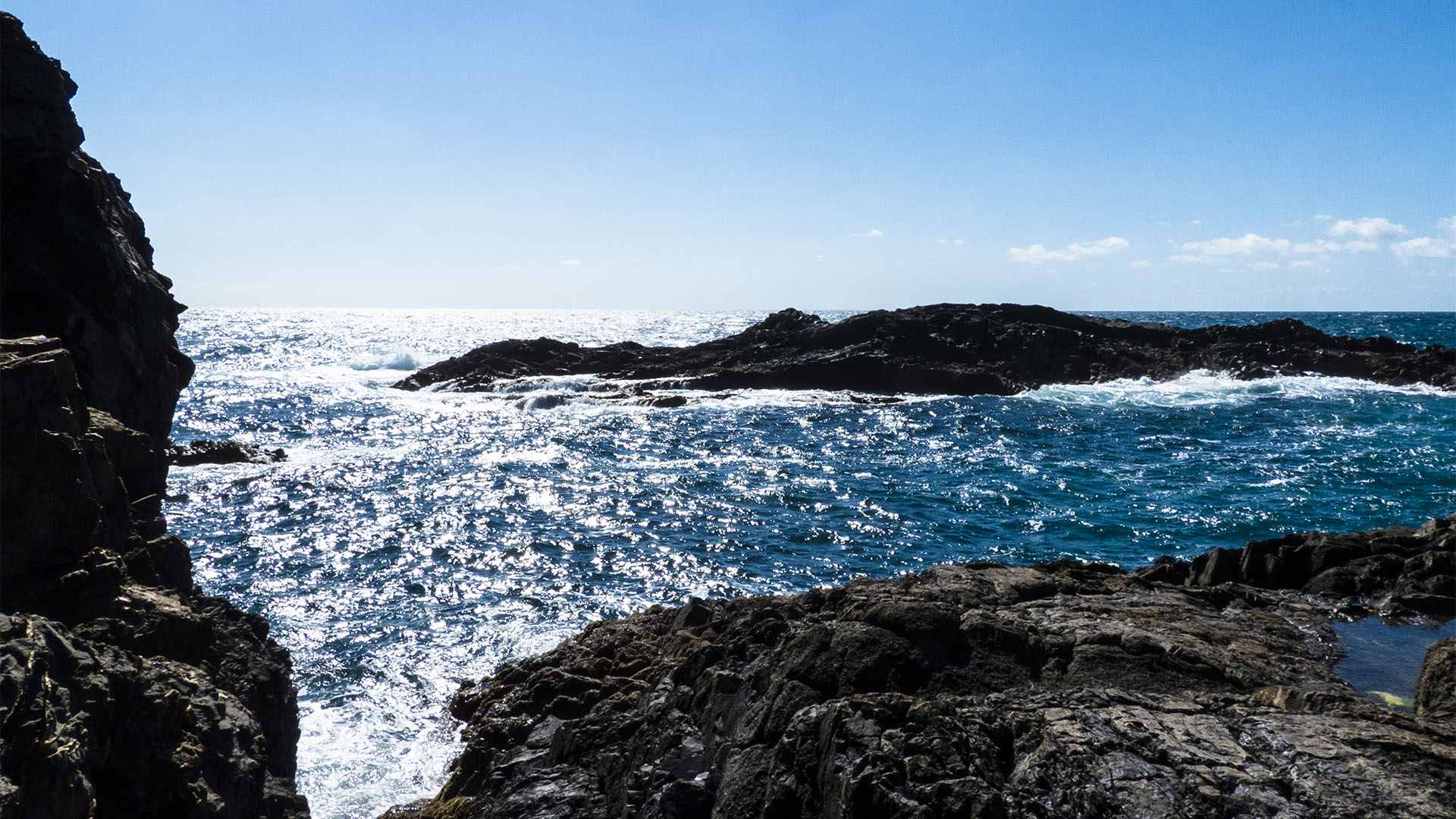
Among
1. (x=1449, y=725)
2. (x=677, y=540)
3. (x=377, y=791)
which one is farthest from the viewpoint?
(x=677, y=540)

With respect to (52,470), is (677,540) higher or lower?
lower

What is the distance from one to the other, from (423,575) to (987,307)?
5765 cm

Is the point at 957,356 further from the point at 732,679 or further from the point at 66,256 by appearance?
the point at 732,679

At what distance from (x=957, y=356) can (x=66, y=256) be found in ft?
179

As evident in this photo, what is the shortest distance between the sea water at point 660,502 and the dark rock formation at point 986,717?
3869mm

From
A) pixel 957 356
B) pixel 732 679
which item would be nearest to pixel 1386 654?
pixel 732 679

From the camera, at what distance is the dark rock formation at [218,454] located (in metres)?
35.2

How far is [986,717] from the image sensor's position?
20.8 ft

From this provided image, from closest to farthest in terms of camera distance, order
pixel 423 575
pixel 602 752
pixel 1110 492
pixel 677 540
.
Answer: pixel 602 752
pixel 423 575
pixel 677 540
pixel 1110 492

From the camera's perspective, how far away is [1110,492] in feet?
97.6

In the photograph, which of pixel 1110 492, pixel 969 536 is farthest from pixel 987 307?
pixel 969 536

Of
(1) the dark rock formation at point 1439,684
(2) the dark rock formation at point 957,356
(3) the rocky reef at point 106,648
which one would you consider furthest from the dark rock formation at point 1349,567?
Answer: (2) the dark rock formation at point 957,356

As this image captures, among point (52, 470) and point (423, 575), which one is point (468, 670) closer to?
point (423, 575)

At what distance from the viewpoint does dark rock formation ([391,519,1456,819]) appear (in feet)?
17.9
